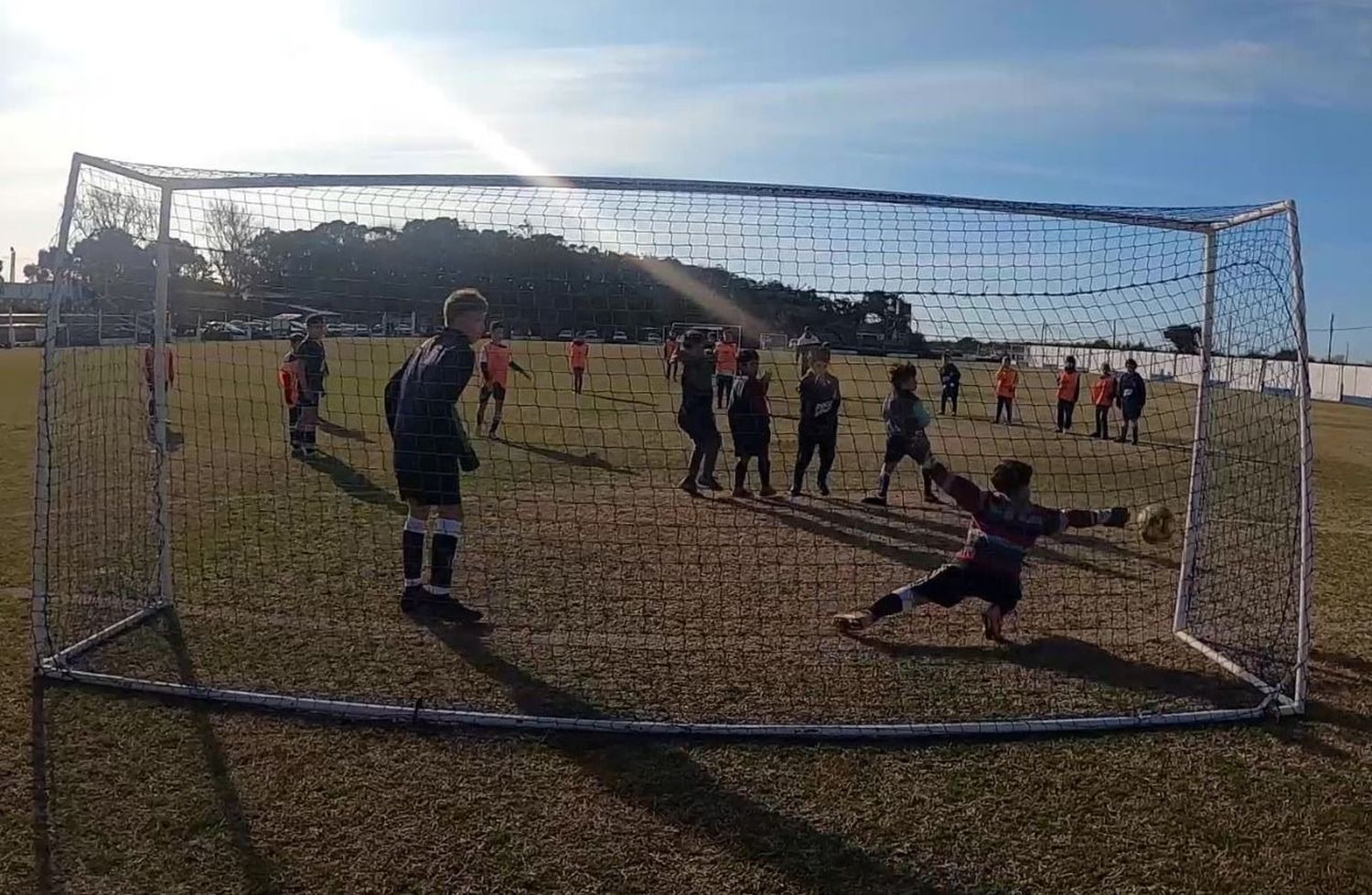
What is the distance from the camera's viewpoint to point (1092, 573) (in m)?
8.44

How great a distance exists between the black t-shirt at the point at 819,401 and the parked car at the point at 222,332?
5.50m

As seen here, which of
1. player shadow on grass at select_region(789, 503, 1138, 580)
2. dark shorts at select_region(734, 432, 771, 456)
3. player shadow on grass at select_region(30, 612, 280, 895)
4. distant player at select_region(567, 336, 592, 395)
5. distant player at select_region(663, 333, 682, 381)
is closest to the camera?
player shadow on grass at select_region(30, 612, 280, 895)

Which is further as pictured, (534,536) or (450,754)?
(534,536)

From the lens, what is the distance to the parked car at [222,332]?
29.9 feet

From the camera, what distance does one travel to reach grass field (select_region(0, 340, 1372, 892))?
12.5 ft

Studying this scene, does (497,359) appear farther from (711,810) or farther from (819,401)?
(711,810)

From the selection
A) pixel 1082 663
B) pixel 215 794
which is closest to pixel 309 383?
pixel 215 794

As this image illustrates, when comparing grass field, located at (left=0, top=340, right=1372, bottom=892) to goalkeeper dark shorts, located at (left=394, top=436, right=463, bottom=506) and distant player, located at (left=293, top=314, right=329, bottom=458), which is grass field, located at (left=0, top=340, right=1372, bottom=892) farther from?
distant player, located at (left=293, top=314, right=329, bottom=458)

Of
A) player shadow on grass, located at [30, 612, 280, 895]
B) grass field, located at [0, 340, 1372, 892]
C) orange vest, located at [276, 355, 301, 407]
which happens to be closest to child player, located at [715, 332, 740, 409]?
grass field, located at [0, 340, 1372, 892]

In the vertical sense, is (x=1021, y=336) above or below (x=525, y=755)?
above

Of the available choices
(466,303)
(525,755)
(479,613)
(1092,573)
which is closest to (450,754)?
(525,755)

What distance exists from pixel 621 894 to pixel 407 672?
91.6 inches

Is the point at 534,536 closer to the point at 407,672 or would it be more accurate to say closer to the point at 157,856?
the point at 407,672

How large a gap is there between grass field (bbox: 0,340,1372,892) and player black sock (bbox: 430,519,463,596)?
369 millimetres
